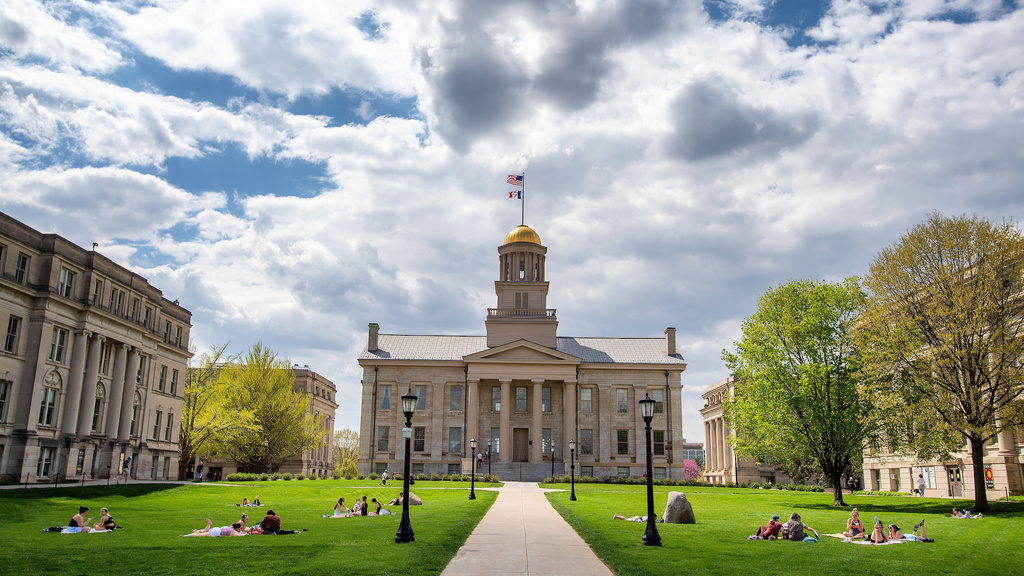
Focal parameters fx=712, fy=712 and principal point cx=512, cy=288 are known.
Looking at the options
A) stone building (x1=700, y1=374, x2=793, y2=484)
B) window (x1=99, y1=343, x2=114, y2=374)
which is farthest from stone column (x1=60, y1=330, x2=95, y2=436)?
stone building (x1=700, y1=374, x2=793, y2=484)

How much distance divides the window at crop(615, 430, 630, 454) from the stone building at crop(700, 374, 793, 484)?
39.7ft

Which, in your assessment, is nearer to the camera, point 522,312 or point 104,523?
point 104,523

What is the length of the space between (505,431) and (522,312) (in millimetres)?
13130

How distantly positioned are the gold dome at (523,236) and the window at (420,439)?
22181 mm

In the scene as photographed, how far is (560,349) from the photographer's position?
7694 cm

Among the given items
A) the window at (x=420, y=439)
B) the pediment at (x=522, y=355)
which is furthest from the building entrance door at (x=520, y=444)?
the window at (x=420, y=439)

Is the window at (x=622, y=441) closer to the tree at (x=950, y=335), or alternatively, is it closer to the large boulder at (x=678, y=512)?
the tree at (x=950, y=335)

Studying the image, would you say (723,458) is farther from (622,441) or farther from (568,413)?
(568,413)

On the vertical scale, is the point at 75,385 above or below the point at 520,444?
above

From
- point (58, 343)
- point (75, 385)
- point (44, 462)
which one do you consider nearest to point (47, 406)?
point (75, 385)

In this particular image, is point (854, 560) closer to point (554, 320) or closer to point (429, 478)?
point (429, 478)

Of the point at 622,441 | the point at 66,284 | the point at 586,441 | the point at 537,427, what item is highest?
the point at 66,284

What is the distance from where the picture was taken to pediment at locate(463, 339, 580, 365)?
70.3m

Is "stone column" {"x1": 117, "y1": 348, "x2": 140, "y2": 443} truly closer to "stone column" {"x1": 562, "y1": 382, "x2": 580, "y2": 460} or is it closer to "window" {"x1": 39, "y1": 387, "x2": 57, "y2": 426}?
"window" {"x1": 39, "y1": 387, "x2": 57, "y2": 426}
